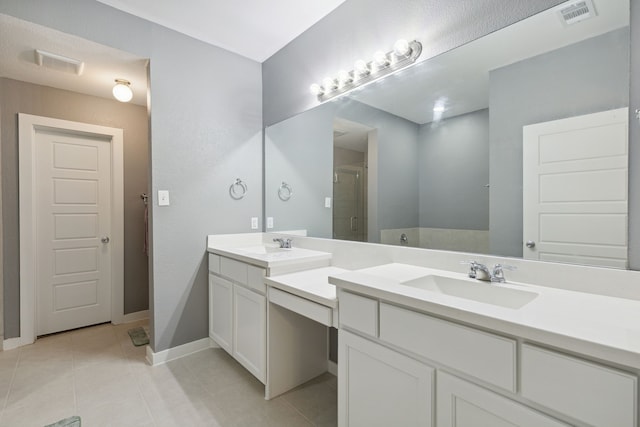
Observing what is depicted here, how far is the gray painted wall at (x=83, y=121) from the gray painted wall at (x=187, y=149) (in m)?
0.49

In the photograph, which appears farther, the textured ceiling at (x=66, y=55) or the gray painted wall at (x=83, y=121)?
the gray painted wall at (x=83, y=121)

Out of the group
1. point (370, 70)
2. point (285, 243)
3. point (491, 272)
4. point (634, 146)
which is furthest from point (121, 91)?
point (634, 146)

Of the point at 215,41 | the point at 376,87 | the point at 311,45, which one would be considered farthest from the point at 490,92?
the point at 215,41

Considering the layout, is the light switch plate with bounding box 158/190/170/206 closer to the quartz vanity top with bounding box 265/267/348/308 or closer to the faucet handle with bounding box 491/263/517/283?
the quartz vanity top with bounding box 265/267/348/308

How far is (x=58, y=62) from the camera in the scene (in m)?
2.19

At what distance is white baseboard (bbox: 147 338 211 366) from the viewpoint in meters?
2.23

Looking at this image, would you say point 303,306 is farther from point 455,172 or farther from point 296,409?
point 455,172

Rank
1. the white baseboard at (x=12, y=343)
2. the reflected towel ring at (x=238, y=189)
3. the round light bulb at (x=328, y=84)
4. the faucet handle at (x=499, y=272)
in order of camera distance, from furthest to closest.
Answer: the reflected towel ring at (x=238, y=189) < the white baseboard at (x=12, y=343) < the round light bulb at (x=328, y=84) < the faucet handle at (x=499, y=272)

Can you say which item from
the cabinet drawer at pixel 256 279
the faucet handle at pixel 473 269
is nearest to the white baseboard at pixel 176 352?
the cabinet drawer at pixel 256 279

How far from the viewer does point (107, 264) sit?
306 cm

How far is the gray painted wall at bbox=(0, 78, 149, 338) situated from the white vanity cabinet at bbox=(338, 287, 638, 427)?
246 cm

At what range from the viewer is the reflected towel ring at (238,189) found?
2619 millimetres

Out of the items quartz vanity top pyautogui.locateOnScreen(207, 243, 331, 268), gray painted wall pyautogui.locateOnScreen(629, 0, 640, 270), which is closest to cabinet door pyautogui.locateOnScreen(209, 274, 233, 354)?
quartz vanity top pyautogui.locateOnScreen(207, 243, 331, 268)

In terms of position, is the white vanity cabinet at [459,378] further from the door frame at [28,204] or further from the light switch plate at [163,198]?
the door frame at [28,204]
